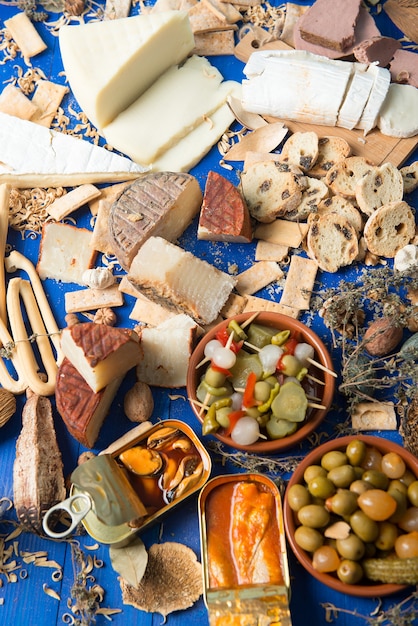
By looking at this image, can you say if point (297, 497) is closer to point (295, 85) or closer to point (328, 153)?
point (328, 153)

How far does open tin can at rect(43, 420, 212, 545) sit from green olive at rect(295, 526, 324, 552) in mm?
393

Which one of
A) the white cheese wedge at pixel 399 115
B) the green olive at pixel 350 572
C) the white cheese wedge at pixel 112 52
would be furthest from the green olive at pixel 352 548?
the white cheese wedge at pixel 112 52

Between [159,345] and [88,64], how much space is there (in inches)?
49.1

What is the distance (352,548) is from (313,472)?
0.84ft

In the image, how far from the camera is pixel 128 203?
2730 mm

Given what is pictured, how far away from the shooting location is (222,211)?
106 inches

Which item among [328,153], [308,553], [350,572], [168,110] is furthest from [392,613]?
[168,110]

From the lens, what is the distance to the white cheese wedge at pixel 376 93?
2789 millimetres

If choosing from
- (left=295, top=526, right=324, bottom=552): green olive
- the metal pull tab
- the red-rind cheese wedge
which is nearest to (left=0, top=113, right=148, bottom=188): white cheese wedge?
the red-rind cheese wedge

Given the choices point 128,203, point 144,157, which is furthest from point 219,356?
point 144,157

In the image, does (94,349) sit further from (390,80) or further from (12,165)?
(390,80)

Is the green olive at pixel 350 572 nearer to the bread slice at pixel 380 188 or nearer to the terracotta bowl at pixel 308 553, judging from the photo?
the terracotta bowl at pixel 308 553

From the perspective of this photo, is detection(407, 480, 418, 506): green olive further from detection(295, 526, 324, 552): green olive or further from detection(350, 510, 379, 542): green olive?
detection(295, 526, 324, 552): green olive

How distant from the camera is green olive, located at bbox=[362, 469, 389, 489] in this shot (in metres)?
2.09
